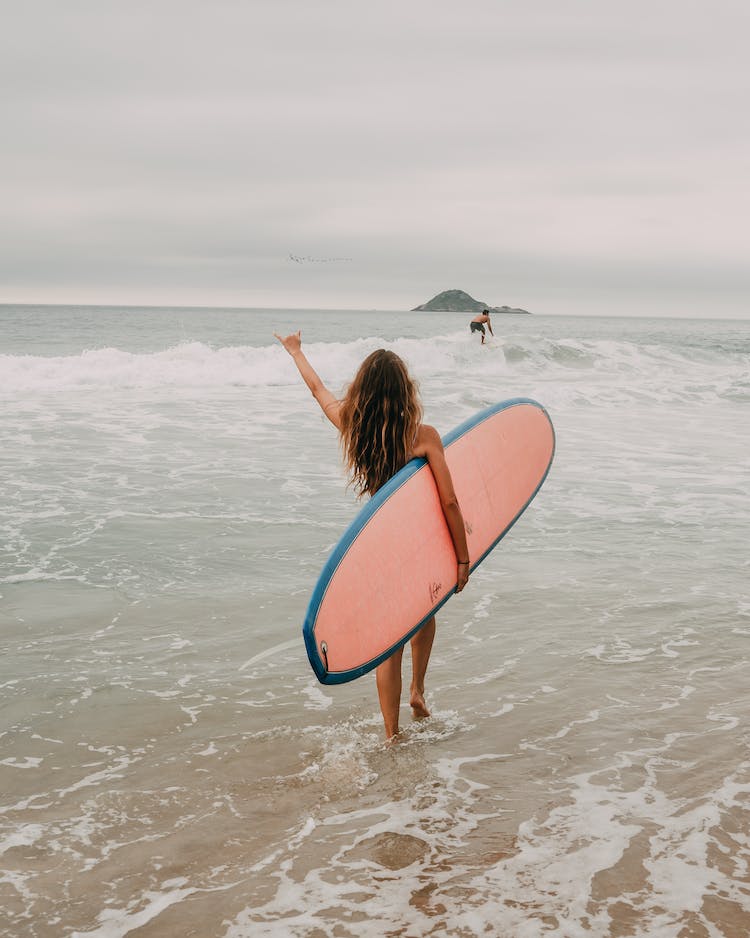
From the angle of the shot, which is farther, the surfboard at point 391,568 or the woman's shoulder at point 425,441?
the woman's shoulder at point 425,441

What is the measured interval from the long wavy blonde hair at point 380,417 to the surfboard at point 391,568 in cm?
9

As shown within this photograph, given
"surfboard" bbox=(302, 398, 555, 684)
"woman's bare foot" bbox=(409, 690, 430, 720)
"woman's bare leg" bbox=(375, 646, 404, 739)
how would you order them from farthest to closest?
"woman's bare foot" bbox=(409, 690, 430, 720) → "woman's bare leg" bbox=(375, 646, 404, 739) → "surfboard" bbox=(302, 398, 555, 684)

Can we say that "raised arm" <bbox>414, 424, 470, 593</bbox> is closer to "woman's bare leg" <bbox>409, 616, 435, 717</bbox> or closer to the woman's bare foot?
"woman's bare leg" <bbox>409, 616, 435, 717</bbox>

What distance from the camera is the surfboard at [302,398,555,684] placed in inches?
127

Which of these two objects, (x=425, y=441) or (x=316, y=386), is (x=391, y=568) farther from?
(x=316, y=386)

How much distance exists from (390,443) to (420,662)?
953mm

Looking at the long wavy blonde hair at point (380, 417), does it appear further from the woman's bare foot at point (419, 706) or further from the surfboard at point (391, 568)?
the woman's bare foot at point (419, 706)

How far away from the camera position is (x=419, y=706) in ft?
12.1

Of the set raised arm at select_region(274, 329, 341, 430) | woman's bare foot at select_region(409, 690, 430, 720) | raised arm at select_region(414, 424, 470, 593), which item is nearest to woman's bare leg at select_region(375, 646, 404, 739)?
woman's bare foot at select_region(409, 690, 430, 720)

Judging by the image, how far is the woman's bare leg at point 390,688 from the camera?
3.45 m

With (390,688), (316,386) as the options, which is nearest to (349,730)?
(390,688)

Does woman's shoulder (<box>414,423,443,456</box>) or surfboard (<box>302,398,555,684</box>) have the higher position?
woman's shoulder (<box>414,423,443,456</box>)

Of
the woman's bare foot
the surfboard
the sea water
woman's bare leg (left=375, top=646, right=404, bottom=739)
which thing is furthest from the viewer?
the woman's bare foot

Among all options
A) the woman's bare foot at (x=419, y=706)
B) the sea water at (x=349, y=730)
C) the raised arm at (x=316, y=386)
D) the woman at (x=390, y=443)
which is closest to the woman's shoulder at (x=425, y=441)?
the woman at (x=390, y=443)
